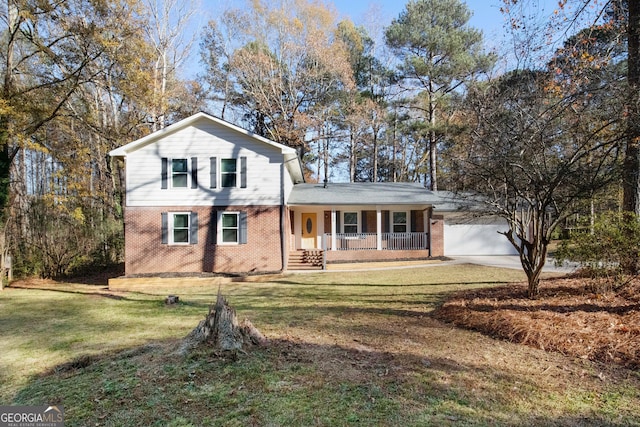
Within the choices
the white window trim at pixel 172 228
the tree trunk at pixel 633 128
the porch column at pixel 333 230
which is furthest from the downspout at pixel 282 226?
the tree trunk at pixel 633 128

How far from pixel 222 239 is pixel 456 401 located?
12813 mm

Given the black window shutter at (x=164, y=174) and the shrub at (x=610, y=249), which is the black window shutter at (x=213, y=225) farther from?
the shrub at (x=610, y=249)

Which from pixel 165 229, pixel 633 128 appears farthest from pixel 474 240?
pixel 165 229

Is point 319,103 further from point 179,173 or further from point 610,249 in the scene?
point 610,249

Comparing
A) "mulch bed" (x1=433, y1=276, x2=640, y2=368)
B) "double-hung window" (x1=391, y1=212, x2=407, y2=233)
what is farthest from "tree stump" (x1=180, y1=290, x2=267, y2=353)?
"double-hung window" (x1=391, y1=212, x2=407, y2=233)

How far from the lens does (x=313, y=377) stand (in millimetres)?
3924

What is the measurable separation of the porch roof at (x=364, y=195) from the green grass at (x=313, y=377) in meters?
10.6

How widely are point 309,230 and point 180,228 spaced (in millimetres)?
6705

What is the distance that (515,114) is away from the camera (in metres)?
7.49

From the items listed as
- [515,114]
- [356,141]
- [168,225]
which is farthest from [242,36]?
[515,114]

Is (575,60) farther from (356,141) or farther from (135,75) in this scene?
(356,141)

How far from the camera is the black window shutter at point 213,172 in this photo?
14859 mm

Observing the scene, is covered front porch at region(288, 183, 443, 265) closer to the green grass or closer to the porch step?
the porch step

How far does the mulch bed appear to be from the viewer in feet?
14.8
